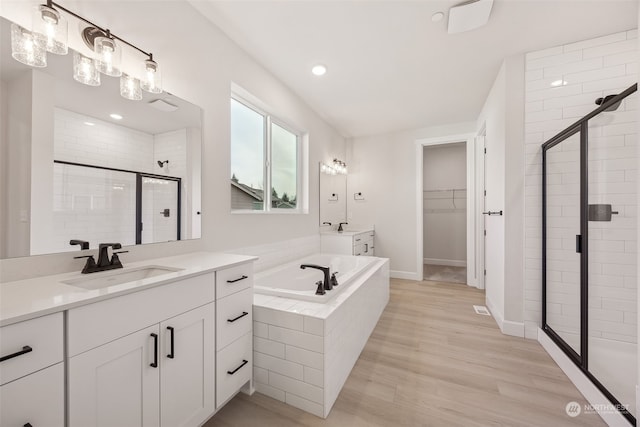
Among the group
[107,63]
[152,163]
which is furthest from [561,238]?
[107,63]

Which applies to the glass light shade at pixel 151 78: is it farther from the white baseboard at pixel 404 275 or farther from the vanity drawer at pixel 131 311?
the white baseboard at pixel 404 275

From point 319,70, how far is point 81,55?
1920mm

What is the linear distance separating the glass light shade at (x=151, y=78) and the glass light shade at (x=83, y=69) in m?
0.24

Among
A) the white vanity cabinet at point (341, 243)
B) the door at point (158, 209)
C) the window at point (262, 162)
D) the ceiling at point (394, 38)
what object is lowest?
the white vanity cabinet at point (341, 243)

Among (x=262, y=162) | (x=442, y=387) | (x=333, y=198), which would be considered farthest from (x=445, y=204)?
(x=442, y=387)

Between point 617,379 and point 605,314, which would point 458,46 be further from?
point 617,379

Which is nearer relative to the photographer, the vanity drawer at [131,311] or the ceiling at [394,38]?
the vanity drawer at [131,311]

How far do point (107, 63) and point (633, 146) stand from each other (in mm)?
3461

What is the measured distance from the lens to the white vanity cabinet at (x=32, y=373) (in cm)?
66

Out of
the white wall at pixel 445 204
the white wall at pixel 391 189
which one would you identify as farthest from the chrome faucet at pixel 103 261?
the white wall at pixel 445 204

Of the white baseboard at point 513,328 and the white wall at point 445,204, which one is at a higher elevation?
the white wall at point 445,204

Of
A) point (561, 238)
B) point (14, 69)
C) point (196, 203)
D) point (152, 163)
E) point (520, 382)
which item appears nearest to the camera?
point (14, 69)

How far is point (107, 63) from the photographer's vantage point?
1258 mm

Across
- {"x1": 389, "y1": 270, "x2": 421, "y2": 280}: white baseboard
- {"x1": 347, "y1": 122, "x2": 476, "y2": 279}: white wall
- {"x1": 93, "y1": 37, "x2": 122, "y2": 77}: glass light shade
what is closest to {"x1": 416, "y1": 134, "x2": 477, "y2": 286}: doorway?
{"x1": 389, "y1": 270, "x2": 421, "y2": 280}: white baseboard
